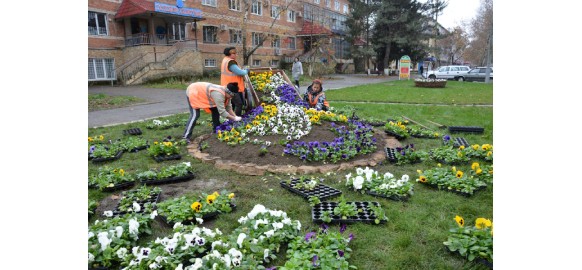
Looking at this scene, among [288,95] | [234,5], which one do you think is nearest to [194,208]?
[288,95]

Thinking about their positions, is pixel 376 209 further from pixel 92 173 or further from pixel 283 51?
pixel 283 51

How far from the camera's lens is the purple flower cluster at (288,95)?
327 inches

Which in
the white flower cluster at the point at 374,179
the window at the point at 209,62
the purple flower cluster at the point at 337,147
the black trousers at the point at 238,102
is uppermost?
the window at the point at 209,62

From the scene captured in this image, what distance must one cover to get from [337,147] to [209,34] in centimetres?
2902

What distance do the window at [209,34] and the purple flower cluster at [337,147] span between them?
27797mm

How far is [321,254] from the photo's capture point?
8.36ft

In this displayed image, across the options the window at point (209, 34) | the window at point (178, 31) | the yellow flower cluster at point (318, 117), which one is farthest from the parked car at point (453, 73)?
the yellow flower cluster at point (318, 117)

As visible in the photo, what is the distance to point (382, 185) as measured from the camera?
4062 mm

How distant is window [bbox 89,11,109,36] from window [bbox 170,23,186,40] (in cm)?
535

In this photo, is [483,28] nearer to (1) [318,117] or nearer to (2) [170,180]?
(1) [318,117]

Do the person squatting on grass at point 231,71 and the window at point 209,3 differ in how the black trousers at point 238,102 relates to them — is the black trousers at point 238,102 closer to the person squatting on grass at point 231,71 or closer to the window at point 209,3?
the person squatting on grass at point 231,71
